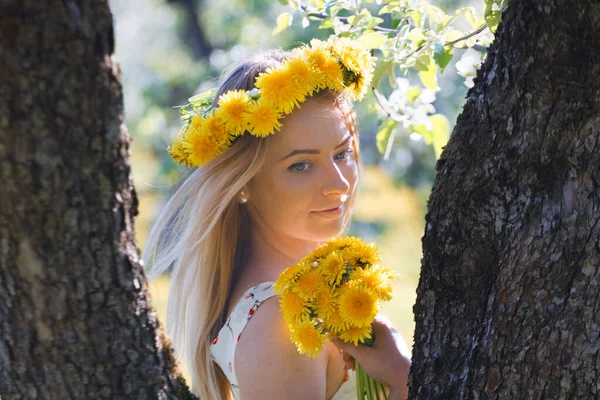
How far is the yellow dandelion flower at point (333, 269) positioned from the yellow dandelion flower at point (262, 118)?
1.34 feet

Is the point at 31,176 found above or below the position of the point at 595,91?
below

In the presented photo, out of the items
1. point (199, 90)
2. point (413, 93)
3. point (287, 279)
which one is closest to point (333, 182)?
point (287, 279)

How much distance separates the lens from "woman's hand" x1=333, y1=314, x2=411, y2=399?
184cm

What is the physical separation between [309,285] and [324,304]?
6cm

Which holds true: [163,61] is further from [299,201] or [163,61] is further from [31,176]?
[31,176]

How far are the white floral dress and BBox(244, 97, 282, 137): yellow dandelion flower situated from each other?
0.44 meters

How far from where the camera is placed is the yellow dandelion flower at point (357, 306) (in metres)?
1.77

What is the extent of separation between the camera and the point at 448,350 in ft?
4.45

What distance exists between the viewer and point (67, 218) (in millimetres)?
997

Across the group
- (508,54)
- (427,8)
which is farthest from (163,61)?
(508,54)

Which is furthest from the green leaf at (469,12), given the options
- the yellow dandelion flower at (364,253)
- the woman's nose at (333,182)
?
the yellow dandelion flower at (364,253)

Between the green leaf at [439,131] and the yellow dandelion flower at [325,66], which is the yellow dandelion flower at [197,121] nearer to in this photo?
the yellow dandelion flower at [325,66]

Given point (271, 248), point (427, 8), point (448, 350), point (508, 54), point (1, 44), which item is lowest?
point (448, 350)

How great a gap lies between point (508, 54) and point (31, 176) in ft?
2.67
